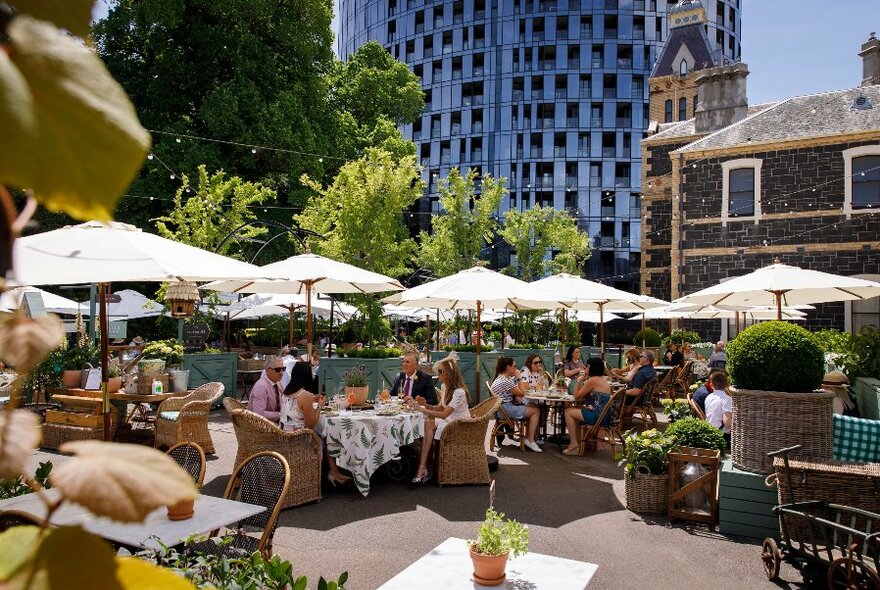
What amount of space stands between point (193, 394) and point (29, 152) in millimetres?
9626

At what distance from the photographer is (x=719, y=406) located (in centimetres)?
855

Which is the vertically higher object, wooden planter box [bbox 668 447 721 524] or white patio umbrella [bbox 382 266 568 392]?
white patio umbrella [bbox 382 266 568 392]

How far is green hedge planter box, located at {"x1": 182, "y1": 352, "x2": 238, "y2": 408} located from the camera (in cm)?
Result: 1405

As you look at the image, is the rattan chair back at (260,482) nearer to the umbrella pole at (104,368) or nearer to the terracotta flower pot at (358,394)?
the umbrella pole at (104,368)

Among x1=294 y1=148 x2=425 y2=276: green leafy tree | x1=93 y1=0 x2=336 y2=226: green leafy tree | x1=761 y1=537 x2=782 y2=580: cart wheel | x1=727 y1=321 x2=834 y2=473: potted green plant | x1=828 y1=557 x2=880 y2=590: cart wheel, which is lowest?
x1=761 y1=537 x2=782 y2=580: cart wheel

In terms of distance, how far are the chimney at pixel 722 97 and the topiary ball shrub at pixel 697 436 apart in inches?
914

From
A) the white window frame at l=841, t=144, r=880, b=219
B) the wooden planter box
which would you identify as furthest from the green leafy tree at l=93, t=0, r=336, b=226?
the wooden planter box

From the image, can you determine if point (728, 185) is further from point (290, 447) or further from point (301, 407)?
point (290, 447)

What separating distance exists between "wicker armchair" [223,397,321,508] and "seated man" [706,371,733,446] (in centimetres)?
494

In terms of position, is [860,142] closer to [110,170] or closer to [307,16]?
[307,16]

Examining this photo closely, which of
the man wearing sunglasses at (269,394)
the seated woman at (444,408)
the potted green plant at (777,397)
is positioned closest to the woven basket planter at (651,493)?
the potted green plant at (777,397)

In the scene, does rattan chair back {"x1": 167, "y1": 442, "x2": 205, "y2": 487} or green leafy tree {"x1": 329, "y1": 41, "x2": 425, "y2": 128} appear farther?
green leafy tree {"x1": 329, "y1": 41, "x2": 425, "y2": 128}

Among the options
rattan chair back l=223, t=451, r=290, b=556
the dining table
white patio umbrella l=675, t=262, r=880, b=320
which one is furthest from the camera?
white patio umbrella l=675, t=262, r=880, b=320

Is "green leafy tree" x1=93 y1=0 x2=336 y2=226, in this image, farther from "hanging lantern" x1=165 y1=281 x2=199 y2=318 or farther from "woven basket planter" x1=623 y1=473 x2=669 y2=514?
"woven basket planter" x1=623 y1=473 x2=669 y2=514
